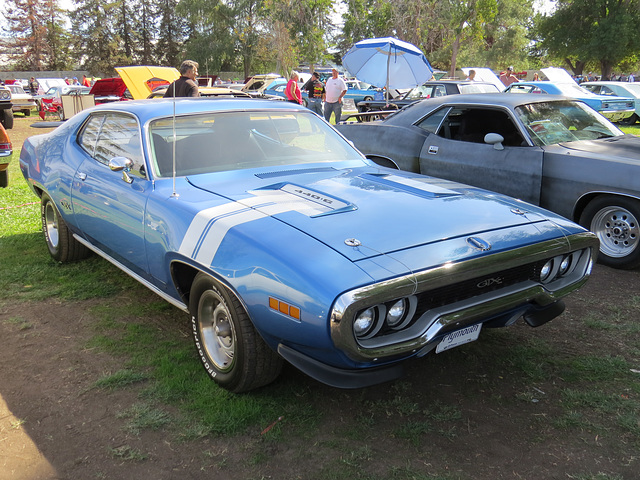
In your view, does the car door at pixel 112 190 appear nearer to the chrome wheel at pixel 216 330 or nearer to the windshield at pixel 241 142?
the windshield at pixel 241 142

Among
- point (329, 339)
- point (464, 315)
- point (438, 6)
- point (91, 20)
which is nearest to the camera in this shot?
point (329, 339)

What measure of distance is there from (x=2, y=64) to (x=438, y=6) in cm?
5257

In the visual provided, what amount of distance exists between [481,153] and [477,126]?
1.67 feet

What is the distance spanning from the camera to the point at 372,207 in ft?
10.1

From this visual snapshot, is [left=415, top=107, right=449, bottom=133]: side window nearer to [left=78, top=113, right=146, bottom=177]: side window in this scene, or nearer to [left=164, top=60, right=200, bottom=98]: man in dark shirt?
[left=164, top=60, right=200, bottom=98]: man in dark shirt

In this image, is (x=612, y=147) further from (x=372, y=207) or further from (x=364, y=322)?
(x=364, y=322)

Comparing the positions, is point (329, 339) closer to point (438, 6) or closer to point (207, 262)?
point (207, 262)

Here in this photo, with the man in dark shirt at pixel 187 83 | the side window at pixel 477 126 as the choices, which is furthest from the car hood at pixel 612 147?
the man in dark shirt at pixel 187 83

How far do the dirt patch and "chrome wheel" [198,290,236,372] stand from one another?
44 cm

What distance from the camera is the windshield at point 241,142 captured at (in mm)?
3676

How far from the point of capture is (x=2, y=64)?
2586 inches

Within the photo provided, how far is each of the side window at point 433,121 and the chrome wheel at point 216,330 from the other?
420cm

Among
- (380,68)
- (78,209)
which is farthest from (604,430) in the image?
(380,68)

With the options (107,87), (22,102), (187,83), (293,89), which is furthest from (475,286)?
(22,102)
